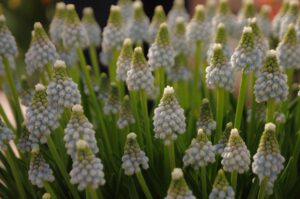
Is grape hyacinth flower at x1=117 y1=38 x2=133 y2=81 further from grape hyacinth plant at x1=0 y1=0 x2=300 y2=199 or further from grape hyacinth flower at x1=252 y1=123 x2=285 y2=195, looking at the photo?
grape hyacinth flower at x1=252 y1=123 x2=285 y2=195

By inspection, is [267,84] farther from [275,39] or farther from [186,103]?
[275,39]

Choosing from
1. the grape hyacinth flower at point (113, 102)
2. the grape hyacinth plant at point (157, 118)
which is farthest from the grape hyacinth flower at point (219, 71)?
the grape hyacinth flower at point (113, 102)

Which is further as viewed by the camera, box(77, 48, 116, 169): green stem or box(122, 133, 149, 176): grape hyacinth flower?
box(77, 48, 116, 169): green stem

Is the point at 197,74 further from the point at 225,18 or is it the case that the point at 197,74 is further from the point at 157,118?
the point at 157,118

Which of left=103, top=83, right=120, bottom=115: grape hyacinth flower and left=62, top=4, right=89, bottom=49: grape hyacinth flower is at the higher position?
left=62, top=4, right=89, bottom=49: grape hyacinth flower

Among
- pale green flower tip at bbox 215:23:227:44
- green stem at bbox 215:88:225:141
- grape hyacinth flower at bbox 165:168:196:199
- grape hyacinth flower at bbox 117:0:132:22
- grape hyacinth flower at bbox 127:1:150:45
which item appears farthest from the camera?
grape hyacinth flower at bbox 117:0:132:22

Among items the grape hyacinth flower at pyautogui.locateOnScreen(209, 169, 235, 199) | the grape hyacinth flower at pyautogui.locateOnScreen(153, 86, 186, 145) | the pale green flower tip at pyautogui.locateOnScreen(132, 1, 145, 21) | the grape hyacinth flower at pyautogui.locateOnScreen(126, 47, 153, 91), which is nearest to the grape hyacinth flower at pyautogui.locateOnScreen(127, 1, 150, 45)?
the pale green flower tip at pyautogui.locateOnScreen(132, 1, 145, 21)
